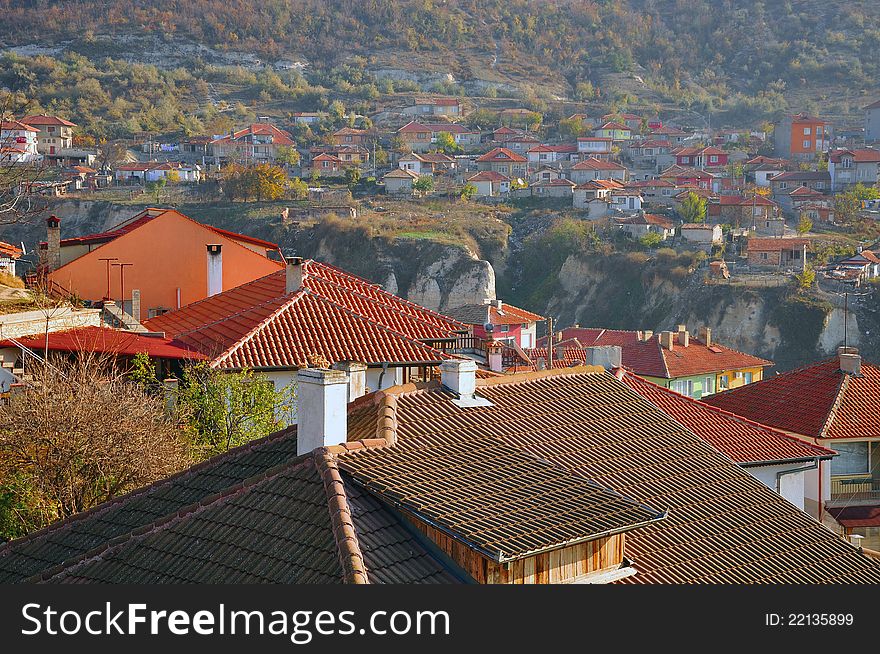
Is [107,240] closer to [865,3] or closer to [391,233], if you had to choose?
[391,233]

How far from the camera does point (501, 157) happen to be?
9688 centimetres

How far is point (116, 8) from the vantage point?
147m

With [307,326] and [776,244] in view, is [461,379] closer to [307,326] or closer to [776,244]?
[307,326]

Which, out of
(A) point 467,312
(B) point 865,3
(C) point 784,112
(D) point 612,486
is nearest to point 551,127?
(C) point 784,112

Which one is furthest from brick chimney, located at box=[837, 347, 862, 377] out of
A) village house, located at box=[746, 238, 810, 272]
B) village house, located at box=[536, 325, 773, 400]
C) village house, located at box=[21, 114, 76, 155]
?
village house, located at box=[21, 114, 76, 155]

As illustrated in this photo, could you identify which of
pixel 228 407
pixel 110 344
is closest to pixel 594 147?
pixel 110 344

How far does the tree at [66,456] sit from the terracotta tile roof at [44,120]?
89.3m

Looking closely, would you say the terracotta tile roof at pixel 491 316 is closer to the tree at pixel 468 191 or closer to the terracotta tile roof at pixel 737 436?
the terracotta tile roof at pixel 737 436

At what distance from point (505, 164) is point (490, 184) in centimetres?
592

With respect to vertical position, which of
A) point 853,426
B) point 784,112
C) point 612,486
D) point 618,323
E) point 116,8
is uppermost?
point 116,8

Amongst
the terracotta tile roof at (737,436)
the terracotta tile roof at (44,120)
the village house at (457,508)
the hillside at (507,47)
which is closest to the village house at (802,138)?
the hillside at (507,47)

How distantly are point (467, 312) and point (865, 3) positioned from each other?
4497 inches

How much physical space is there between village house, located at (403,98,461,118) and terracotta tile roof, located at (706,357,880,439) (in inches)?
3791

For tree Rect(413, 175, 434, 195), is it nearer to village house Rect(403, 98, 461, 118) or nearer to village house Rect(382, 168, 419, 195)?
village house Rect(382, 168, 419, 195)
